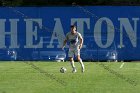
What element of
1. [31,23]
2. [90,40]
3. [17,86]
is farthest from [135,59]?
[17,86]

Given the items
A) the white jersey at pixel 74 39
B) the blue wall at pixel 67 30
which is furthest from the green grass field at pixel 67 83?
the blue wall at pixel 67 30

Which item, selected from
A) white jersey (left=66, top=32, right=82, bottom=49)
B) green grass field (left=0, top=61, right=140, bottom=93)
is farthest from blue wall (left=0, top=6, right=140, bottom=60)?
green grass field (left=0, top=61, right=140, bottom=93)

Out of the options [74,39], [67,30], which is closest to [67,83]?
[74,39]

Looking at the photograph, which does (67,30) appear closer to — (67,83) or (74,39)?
(74,39)

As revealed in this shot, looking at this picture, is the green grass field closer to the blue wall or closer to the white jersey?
the white jersey

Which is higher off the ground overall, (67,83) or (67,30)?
(67,30)

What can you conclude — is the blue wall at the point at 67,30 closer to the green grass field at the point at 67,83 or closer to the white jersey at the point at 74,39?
the white jersey at the point at 74,39

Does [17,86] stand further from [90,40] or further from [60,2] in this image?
[60,2]

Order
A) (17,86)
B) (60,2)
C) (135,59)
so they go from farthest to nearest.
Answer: (60,2) → (135,59) → (17,86)

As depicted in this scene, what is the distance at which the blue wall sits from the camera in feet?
121

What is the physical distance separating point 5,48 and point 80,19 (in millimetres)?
5290

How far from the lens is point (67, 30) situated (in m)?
37.3

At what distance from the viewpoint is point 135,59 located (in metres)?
36.8

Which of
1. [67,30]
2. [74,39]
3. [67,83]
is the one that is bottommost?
[67,83]
